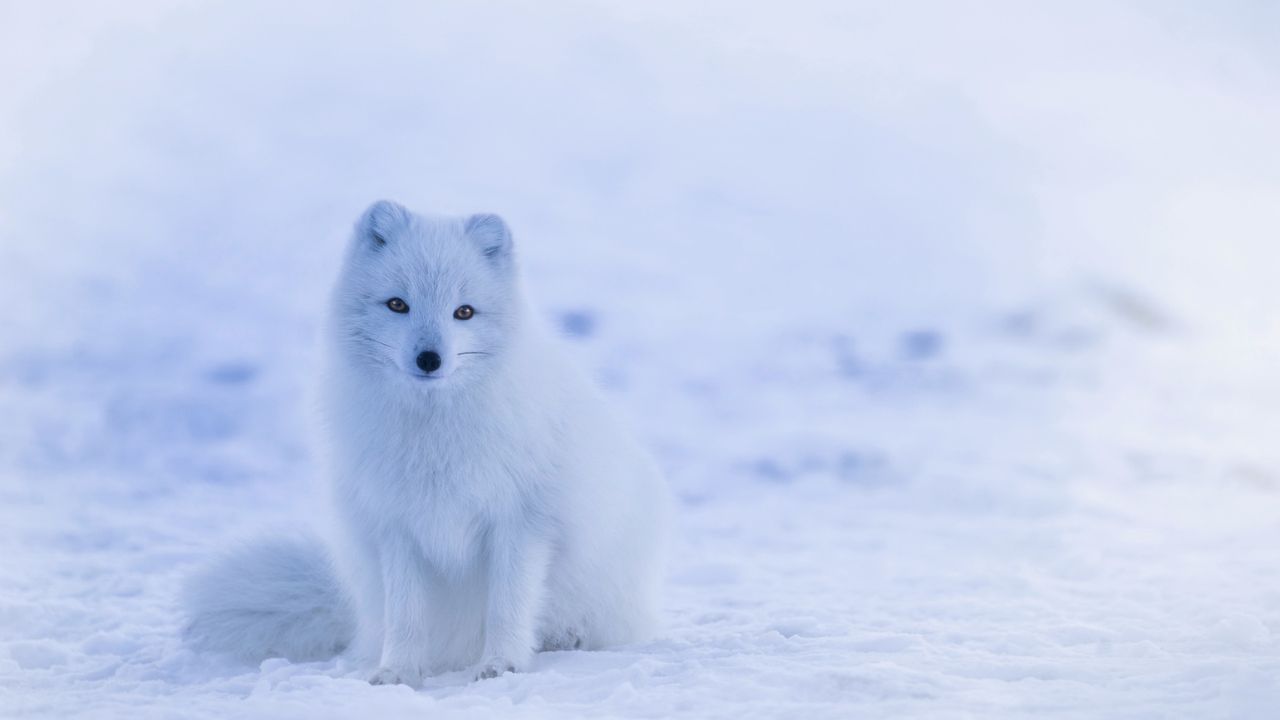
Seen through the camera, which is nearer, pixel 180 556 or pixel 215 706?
pixel 215 706

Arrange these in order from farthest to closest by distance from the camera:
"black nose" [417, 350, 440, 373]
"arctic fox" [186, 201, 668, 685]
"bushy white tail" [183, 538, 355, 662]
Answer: "bushy white tail" [183, 538, 355, 662] < "arctic fox" [186, 201, 668, 685] < "black nose" [417, 350, 440, 373]

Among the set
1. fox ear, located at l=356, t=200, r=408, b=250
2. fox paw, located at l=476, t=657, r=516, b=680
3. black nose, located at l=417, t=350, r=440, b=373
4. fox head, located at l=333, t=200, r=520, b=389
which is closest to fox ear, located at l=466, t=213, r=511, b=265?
fox head, located at l=333, t=200, r=520, b=389

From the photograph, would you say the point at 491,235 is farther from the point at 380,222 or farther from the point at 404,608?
the point at 404,608

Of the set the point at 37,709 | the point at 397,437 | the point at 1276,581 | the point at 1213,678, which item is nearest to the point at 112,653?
the point at 37,709

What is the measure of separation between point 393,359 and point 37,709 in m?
1.12

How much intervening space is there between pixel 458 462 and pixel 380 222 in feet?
1.95

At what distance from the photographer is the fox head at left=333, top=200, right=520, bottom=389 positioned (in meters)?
2.72

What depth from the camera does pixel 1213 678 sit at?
266 cm

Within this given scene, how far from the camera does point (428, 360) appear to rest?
2660 millimetres

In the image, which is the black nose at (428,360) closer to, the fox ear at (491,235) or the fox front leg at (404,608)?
the fox ear at (491,235)

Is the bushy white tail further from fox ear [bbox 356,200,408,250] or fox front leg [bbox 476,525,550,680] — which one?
fox ear [bbox 356,200,408,250]

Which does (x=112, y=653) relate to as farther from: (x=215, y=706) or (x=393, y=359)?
(x=393, y=359)

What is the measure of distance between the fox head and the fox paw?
0.67 meters

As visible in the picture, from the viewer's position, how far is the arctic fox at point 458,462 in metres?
2.81
